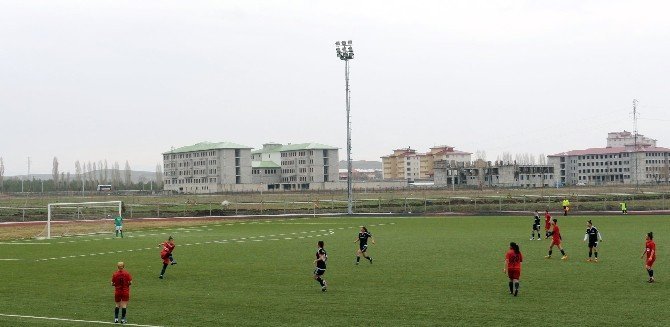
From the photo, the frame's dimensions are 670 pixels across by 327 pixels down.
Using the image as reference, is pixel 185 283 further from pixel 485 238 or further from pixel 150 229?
pixel 150 229

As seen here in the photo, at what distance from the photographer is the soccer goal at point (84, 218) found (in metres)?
63.7

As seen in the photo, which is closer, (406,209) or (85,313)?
(85,313)

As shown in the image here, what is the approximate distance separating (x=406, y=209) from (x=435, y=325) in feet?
233

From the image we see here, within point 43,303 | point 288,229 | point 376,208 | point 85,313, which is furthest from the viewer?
point 376,208

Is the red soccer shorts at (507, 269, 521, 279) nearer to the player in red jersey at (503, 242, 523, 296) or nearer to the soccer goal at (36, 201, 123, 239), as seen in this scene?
the player in red jersey at (503, 242, 523, 296)

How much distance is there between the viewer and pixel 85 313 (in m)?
22.1

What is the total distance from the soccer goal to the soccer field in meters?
15.2

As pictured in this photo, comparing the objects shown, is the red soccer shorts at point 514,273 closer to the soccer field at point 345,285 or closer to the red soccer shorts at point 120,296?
the soccer field at point 345,285

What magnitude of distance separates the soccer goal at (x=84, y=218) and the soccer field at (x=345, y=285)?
15.2m

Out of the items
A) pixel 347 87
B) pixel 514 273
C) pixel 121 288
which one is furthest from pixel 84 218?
pixel 514 273

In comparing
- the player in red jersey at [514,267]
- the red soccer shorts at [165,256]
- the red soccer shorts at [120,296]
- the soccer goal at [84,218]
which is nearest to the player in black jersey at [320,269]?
the player in red jersey at [514,267]

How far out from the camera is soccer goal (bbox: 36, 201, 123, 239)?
63.7 meters

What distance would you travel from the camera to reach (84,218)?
8150 cm

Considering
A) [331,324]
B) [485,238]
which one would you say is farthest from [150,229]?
[331,324]
